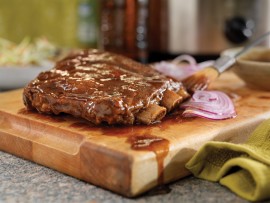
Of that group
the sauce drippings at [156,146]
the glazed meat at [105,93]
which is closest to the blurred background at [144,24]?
the glazed meat at [105,93]

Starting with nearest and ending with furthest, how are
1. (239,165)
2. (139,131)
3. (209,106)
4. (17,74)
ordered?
(239,165)
(139,131)
(209,106)
(17,74)

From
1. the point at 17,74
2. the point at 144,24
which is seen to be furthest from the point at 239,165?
the point at 144,24

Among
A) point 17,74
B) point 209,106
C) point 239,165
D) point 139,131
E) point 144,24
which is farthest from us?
point 144,24

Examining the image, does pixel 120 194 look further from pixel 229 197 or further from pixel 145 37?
pixel 145 37

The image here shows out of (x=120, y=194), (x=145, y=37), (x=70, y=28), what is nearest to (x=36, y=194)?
(x=120, y=194)

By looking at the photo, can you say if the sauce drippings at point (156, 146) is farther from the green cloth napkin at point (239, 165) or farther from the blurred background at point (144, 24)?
the blurred background at point (144, 24)

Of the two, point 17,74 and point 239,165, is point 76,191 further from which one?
point 17,74
